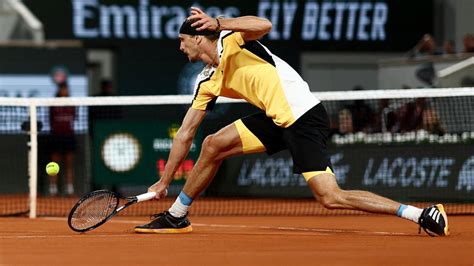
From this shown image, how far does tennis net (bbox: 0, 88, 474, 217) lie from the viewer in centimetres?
1377

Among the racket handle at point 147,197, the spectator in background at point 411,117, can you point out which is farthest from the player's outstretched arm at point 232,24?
the spectator in background at point 411,117

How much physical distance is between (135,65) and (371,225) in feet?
36.0

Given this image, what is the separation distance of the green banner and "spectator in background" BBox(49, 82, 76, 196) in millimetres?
1038

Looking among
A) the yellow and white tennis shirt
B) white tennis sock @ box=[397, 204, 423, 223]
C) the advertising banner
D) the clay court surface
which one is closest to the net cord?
the clay court surface

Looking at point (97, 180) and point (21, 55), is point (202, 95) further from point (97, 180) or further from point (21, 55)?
point (21, 55)

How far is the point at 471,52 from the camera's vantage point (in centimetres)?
1825

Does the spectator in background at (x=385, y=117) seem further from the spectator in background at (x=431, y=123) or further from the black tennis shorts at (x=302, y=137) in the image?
the black tennis shorts at (x=302, y=137)

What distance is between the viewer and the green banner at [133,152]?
1467 centimetres

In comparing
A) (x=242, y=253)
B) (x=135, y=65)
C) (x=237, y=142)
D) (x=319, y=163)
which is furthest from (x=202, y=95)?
(x=135, y=65)

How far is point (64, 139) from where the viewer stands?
1596cm

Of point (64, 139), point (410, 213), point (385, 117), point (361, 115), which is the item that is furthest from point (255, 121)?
point (64, 139)

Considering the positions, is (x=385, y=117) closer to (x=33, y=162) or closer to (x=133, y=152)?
(x=133, y=152)

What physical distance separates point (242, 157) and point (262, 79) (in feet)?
20.1

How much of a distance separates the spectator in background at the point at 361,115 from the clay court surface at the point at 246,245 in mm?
3345
